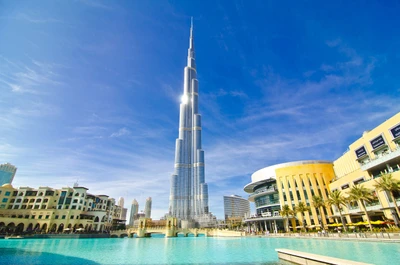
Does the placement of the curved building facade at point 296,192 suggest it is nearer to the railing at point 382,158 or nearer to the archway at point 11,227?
the railing at point 382,158

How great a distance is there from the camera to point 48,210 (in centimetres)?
8694

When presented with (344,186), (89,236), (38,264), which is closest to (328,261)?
(38,264)

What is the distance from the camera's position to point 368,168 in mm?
49500

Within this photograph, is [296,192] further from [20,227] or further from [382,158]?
[20,227]

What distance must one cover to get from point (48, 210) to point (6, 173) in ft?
417

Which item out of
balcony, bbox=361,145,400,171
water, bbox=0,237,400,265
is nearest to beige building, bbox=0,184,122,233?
water, bbox=0,237,400,265

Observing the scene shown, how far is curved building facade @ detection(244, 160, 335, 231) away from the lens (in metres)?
71.8

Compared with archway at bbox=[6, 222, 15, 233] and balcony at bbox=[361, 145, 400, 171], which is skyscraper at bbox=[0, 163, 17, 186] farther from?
balcony at bbox=[361, 145, 400, 171]

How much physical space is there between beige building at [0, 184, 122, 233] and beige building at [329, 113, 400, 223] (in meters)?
99.3

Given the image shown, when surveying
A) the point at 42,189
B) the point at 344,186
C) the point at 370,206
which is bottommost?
the point at 370,206

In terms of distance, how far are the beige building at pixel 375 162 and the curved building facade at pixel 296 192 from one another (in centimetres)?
961

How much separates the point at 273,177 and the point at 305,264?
80.1m

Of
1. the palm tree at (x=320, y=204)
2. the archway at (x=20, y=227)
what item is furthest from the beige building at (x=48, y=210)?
the palm tree at (x=320, y=204)

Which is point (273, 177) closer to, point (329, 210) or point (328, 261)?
point (329, 210)
